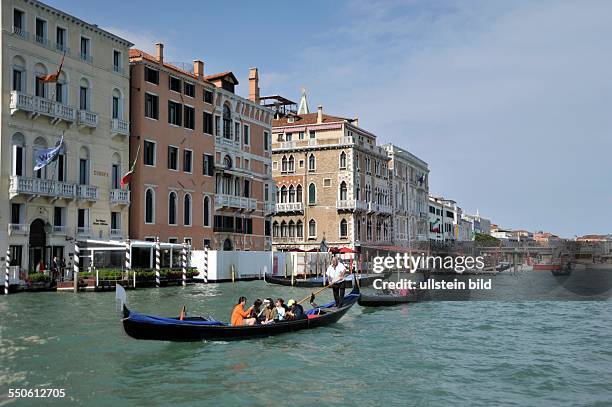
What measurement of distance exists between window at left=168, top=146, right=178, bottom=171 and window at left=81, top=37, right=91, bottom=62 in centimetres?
633

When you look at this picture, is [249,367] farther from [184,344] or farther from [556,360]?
[556,360]

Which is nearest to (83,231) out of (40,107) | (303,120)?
(40,107)

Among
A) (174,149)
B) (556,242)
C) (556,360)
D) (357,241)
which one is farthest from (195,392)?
(556,242)

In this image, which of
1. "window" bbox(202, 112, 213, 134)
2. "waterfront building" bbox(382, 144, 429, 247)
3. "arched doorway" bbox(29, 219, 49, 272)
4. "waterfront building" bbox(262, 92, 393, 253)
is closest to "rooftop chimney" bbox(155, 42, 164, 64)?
"window" bbox(202, 112, 213, 134)

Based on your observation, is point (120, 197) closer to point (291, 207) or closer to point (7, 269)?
point (7, 269)

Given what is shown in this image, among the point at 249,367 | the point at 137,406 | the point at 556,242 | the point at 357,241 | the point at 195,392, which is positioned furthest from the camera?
the point at 556,242

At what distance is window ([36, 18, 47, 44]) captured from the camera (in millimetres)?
25234

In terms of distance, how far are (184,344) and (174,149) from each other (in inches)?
837

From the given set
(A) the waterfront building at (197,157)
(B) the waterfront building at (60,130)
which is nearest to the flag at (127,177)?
(B) the waterfront building at (60,130)

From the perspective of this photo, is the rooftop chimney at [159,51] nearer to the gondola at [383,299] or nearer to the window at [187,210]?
the window at [187,210]

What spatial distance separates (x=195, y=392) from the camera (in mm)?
9219

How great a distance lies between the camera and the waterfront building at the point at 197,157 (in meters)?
30.7

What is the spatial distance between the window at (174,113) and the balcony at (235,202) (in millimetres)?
4965

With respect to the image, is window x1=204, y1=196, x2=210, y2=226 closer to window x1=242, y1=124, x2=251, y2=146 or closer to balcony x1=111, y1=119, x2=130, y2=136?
window x1=242, y1=124, x2=251, y2=146
